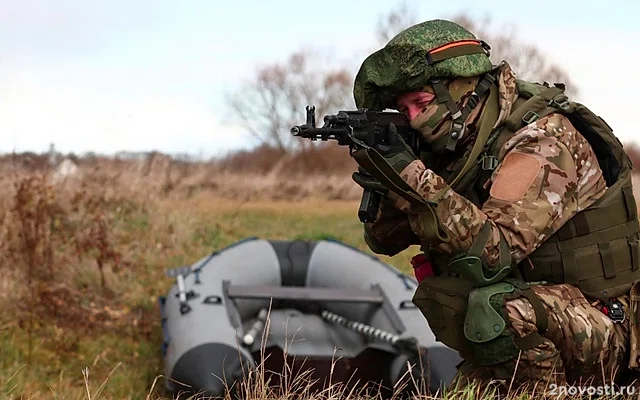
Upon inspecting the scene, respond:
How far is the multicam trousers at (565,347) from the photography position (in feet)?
10.5

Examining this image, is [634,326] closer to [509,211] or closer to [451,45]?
[509,211]

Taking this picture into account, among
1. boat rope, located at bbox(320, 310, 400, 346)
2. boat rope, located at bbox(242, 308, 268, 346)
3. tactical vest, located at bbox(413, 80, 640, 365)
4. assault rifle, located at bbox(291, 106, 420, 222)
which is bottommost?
boat rope, located at bbox(320, 310, 400, 346)

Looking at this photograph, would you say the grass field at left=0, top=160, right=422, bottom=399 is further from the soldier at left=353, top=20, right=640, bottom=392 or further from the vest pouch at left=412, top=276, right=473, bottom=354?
the soldier at left=353, top=20, right=640, bottom=392

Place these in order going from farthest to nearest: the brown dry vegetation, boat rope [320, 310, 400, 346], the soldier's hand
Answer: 1. the brown dry vegetation
2. boat rope [320, 310, 400, 346]
3. the soldier's hand

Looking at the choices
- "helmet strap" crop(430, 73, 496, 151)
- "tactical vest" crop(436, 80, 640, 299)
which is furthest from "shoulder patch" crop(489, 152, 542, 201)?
"helmet strap" crop(430, 73, 496, 151)

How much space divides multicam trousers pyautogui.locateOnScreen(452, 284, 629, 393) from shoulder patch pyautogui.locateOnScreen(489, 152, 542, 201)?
39 cm

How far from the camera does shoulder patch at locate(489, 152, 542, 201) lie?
3137mm

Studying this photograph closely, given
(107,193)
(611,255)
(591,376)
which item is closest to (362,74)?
(611,255)

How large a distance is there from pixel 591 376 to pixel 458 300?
1.99 feet

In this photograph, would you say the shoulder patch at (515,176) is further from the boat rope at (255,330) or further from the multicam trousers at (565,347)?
the boat rope at (255,330)

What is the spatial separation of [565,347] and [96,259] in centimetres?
523

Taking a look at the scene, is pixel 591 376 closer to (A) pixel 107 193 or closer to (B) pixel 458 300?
(B) pixel 458 300

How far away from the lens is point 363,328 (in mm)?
6062

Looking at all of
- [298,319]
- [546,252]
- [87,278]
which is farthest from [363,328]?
[546,252]
